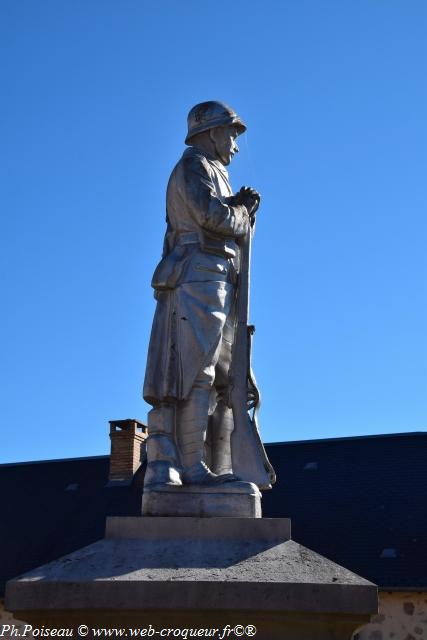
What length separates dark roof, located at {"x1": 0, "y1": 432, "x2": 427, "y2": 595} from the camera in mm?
19370

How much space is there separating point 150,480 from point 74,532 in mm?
18029

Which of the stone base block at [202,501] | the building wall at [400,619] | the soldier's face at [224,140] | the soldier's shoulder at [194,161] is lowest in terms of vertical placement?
the building wall at [400,619]

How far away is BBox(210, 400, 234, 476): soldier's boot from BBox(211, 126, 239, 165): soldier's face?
5.54 feet

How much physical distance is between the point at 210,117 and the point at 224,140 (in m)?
0.18

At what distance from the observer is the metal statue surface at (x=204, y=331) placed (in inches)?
231

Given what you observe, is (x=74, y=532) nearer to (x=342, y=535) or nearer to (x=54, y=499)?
(x=54, y=499)

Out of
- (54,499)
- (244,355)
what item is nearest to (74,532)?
(54,499)

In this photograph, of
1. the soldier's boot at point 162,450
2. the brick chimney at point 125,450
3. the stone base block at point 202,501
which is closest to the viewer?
the stone base block at point 202,501

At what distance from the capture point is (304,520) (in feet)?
68.7

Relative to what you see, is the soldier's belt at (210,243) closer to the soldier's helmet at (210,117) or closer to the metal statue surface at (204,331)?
the metal statue surface at (204,331)

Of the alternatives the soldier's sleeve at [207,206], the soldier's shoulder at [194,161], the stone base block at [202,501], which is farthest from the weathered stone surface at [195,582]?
the soldier's shoulder at [194,161]

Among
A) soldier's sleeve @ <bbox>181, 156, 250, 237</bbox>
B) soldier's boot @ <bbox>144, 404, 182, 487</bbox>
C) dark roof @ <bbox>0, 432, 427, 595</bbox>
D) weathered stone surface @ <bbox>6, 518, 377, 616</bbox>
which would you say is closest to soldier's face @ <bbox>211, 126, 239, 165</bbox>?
soldier's sleeve @ <bbox>181, 156, 250, 237</bbox>

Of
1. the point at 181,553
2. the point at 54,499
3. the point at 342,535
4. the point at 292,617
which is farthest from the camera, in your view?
the point at 54,499

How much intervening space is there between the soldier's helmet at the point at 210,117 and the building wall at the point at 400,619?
12.9 meters
